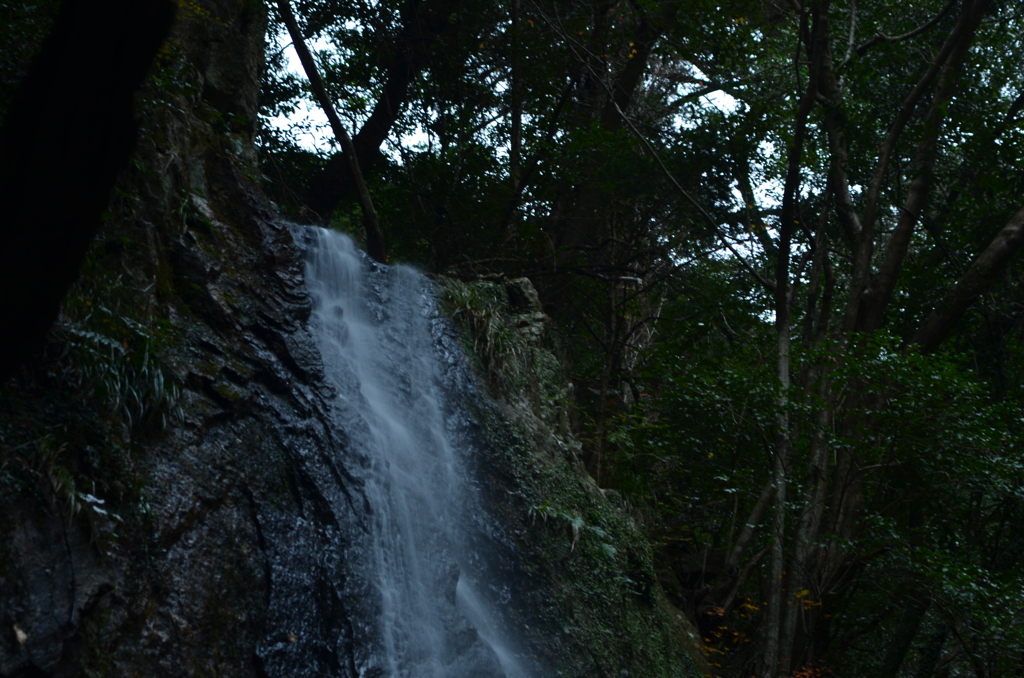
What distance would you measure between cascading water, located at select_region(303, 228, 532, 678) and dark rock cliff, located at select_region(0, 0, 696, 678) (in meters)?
0.28

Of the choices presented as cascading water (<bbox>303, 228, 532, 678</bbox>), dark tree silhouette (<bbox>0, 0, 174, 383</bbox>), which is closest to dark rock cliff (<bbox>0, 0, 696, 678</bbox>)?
cascading water (<bbox>303, 228, 532, 678</bbox>)

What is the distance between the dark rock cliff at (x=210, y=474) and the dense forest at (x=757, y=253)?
1146mm

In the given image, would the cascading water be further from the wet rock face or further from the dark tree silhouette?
the dark tree silhouette

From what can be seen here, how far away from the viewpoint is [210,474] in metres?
5.03

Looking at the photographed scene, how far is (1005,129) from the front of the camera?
30.3ft

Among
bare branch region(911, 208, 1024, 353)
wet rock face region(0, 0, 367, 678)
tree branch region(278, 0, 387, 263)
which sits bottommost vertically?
wet rock face region(0, 0, 367, 678)

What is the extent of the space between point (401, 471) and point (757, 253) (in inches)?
262

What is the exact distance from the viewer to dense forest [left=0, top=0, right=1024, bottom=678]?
26.9ft

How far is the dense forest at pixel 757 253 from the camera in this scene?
8203 mm

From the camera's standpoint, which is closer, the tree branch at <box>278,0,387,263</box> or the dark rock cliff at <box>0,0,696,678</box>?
the dark rock cliff at <box>0,0,696,678</box>

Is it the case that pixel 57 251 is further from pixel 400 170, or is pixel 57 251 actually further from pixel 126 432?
pixel 400 170

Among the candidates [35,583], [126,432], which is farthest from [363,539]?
[35,583]

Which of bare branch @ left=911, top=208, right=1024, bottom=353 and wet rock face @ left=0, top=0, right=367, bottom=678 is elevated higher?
bare branch @ left=911, top=208, right=1024, bottom=353

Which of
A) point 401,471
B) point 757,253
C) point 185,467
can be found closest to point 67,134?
point 185,467
